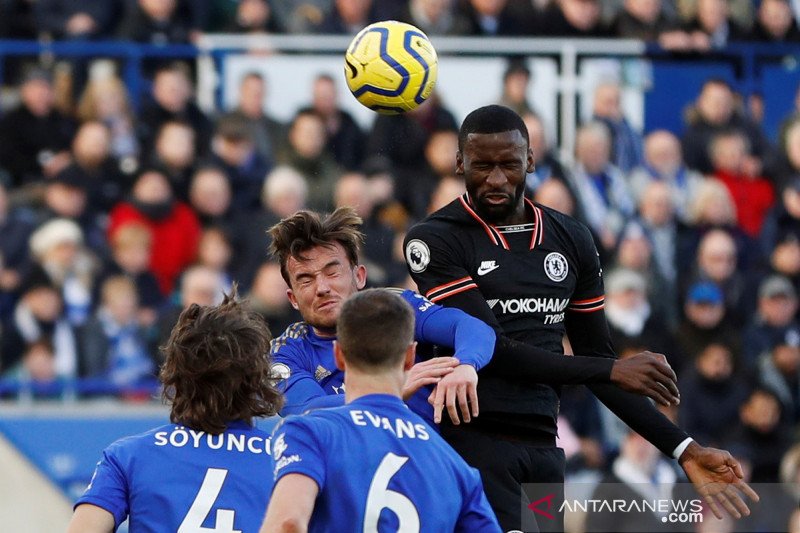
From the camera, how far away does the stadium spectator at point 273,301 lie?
10219 mm

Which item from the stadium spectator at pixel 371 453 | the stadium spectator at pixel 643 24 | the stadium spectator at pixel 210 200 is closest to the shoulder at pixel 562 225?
the stadium spectator at pixel 371 453

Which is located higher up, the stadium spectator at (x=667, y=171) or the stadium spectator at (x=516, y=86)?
the stadium spectator at (x=516, y=86)

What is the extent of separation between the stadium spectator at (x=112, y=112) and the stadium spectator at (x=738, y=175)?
4525 mm

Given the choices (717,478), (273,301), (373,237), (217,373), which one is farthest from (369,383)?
(373,237)

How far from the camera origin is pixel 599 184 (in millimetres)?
11234

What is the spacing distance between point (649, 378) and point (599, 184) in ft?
20.3

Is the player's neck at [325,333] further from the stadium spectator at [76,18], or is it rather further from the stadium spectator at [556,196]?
the stadium spectator at [76,18]

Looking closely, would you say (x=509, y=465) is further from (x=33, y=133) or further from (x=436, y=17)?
(x=33, y=133)

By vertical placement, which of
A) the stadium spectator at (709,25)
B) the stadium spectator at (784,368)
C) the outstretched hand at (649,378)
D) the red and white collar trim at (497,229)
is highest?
the stadium spectator at (709,25)

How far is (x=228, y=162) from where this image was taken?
1110 centimetres

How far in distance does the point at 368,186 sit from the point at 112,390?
237 cm

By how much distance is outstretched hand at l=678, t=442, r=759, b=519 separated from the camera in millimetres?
5332

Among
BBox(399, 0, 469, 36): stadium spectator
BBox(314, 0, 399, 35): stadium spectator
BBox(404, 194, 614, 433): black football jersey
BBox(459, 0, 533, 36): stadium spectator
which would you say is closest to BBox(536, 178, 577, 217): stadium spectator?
BBox(459, 0, 533, 36): stadium spectator

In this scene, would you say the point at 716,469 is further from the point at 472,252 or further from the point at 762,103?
the point at 762,103
